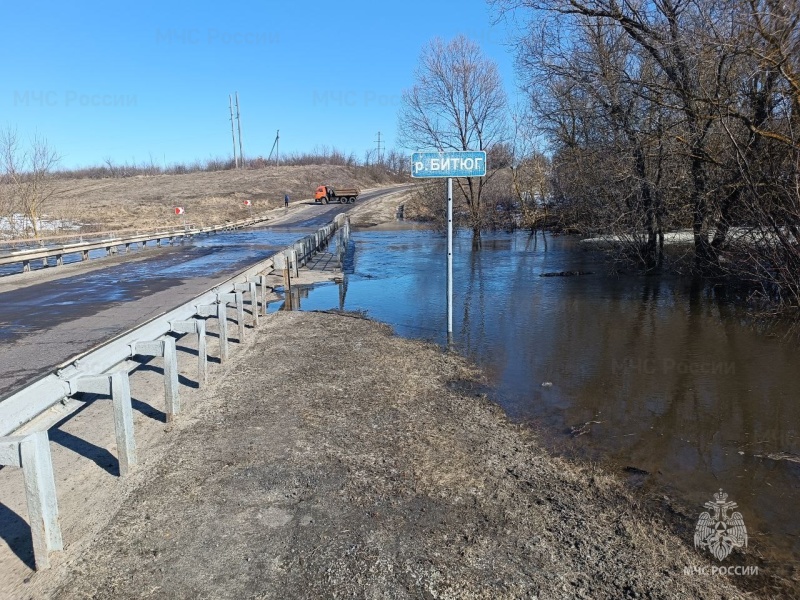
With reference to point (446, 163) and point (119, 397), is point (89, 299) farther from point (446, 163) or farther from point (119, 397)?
point (119, 397)

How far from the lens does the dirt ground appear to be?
127 inches

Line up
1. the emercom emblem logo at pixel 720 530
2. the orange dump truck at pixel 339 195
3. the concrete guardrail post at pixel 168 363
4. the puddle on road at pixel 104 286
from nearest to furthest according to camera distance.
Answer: the emercom emblem logo at pixel 720 530
the concrete guardrail post at pixel 168 363
the puddle on road at pixel 104 286
the orange dump truck at pixel 339 195

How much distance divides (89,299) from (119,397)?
9215mm

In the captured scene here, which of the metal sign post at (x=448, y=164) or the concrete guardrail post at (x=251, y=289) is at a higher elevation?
the metal sign post at (x=448, y=164)

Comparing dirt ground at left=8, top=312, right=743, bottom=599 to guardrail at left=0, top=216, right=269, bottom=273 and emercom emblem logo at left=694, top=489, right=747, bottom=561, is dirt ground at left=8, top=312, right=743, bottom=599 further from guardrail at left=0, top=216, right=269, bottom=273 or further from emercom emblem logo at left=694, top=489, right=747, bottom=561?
guardrail at left=0, top=216, right=269, bottom=273

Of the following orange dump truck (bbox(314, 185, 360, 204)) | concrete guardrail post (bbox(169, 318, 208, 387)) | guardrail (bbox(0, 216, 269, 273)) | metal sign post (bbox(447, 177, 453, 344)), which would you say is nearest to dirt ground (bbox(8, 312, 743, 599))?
concrete guardrail post (bbox(169, 318, 208, 387))

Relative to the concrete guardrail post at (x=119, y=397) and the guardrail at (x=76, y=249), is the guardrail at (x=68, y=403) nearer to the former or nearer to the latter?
the concrete guardrail post at (x=119, y=397)

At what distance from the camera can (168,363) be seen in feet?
18.4

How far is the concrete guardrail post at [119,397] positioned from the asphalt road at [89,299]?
7.05ft

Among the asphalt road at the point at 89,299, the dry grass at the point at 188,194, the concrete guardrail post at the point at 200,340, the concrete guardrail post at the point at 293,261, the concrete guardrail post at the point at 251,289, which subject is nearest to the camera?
the concrete guardrail post at the point at 200,340

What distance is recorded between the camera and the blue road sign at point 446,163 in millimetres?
8906

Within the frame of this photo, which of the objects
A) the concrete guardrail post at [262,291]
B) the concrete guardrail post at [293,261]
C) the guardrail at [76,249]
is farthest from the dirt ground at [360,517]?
the guardrail at [76,249]

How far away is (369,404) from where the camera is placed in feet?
20.5

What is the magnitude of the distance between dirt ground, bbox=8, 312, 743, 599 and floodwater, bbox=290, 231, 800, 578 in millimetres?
696
